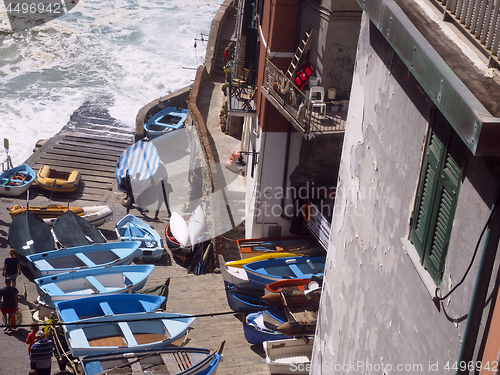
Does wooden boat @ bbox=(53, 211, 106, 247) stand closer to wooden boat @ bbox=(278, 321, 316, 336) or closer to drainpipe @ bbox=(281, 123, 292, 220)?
drainpipe @ bbox=(281, 123, 292, 220)

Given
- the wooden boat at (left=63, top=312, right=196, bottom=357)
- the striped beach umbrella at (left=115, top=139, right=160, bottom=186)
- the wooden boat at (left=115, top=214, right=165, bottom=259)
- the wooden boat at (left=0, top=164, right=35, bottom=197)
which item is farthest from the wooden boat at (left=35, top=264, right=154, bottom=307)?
the wooden boat at (left=0, top=164, right=35, bottom=197)

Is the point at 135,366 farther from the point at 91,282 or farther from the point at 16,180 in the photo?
the point at 16,180

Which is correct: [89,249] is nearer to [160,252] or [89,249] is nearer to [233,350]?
[160,252]

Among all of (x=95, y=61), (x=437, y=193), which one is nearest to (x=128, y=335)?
(x=437, y=193)

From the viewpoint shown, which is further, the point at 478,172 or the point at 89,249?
the point at 89,249

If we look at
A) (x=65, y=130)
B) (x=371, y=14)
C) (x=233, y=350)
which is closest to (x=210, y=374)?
(x=233, y=350)

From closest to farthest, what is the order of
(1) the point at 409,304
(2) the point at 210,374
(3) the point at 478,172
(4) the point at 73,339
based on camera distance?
(3) the point at 478,172
(1) the point at 409,304
(2) the point at 210,374
(4) the point at 73,339

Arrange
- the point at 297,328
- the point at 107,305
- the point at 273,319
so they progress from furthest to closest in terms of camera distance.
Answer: the point at 107,305
the point at 273,319
the point at 297,328

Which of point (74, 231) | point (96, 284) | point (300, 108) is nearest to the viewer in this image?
point (300, 108)

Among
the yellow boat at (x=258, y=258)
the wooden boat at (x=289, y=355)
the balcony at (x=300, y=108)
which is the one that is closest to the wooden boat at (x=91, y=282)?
the yellow boat at (x=258, y=258)

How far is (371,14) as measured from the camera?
5156 mm

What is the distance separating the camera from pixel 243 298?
15898 mm

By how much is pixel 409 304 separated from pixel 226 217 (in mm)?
16410

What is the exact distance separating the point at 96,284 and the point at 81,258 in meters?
1.87
